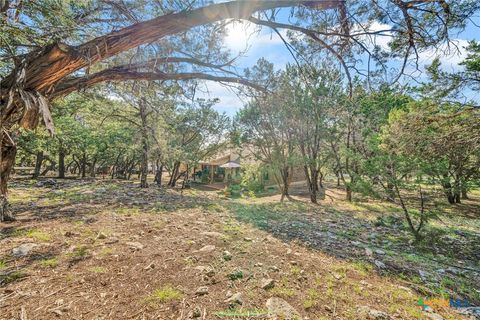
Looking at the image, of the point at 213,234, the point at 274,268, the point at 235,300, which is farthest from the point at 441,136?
the point at 235,300

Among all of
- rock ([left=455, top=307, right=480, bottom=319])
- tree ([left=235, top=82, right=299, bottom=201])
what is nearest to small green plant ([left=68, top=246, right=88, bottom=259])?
rock ([left=455, top=307, right=480, bottom=319])

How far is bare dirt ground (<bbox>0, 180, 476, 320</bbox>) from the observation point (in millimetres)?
1658

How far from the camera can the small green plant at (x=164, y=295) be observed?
1.74 meters

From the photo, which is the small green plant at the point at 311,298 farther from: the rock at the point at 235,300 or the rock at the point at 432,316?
the rock at the point at 432,316

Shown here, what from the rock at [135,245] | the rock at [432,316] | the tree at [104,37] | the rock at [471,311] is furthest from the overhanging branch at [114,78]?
the rock at [471,311]

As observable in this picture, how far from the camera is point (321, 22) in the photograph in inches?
103

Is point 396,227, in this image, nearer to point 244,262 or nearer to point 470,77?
point 470,77

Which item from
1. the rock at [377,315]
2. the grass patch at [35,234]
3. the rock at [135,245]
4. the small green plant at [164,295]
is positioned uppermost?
the grass patch at [35,234]

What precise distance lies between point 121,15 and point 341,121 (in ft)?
31.2

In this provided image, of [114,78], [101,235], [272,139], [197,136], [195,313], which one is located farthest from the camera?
[197,136]

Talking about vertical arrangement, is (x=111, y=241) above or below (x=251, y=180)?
below

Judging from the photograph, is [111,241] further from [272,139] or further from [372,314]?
[272,139]

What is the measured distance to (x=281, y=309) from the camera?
5.72 feet

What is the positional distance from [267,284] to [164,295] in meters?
0.89
